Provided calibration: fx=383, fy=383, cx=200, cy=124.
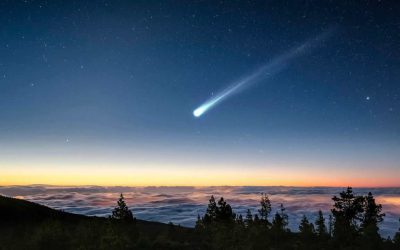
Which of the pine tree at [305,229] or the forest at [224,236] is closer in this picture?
the forest at [224,236]

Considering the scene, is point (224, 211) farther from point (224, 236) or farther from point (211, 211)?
point (224, 236)

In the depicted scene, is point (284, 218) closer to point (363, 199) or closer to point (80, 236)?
point (363, 199)

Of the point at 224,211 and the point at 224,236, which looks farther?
the point at 224,211

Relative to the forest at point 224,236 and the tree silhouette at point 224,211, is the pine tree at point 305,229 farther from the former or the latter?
the tree silhouette at point 224,211

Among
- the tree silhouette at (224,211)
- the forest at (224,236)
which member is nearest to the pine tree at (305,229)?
the forest at (224,236)

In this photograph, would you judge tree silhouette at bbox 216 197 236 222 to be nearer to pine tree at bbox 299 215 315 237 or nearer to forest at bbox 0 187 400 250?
forest at bbox 0 187 400 250

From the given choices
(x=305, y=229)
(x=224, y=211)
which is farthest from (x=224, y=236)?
(x=224, y=211)

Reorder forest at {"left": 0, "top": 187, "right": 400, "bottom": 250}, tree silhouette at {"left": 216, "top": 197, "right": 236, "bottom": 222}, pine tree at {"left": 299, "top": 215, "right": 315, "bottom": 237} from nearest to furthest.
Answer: forest at {"left": 0, "top": 187, "right": 400, "bottom": 250}
pine tree at {"left": 299, "top": 215, "right": 315, "bottom": 237}
tree silhouette at {"left": 216, "top": 197, "right": 236, "bottom": 222}

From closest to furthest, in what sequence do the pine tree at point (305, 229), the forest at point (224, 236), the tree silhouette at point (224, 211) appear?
the forest at point (224, 236) < the pine tree at point (305, 229) < the tree silhouette at point (224, 211)

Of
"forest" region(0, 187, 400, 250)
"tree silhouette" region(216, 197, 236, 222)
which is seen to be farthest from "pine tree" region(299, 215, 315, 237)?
"tree silhouette" region(216, 197, 236, 222)

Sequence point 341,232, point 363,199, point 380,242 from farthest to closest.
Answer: point 363,199, point 341,232, point 380,242

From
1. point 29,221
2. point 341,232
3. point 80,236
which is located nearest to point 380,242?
point 341,232
